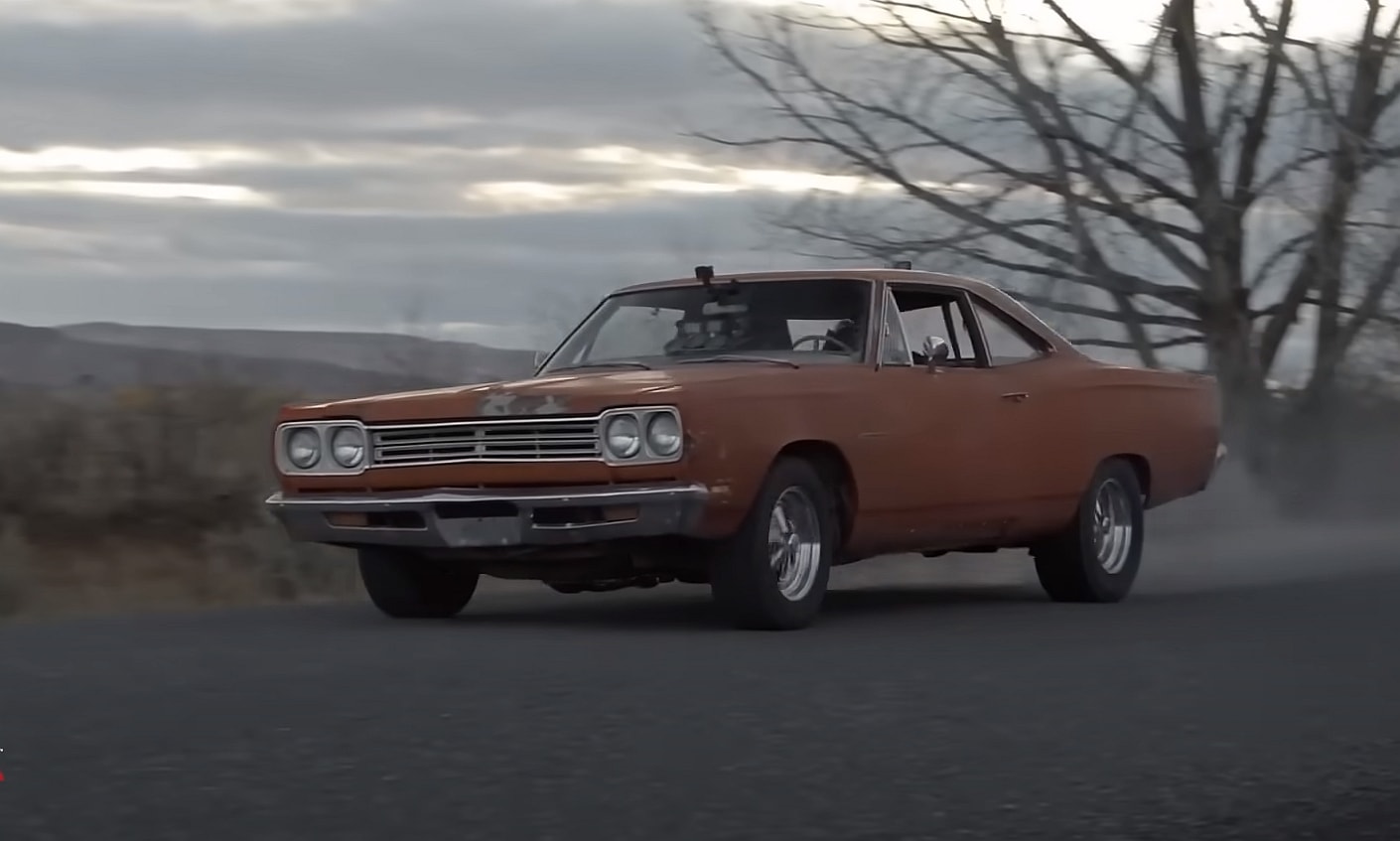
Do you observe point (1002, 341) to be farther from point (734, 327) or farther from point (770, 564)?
point (770, 564)

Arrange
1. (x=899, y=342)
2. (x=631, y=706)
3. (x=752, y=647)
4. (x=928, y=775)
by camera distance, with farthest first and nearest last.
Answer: (x=899, y=342) → (x=752, y=647) → (x=631, y=706) → (x=928, y=775)

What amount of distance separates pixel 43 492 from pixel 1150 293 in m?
9.56

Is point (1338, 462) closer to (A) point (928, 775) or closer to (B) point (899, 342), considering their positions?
(B) point (899, 342)

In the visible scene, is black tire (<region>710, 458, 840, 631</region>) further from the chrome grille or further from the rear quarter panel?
the rear quarter panel

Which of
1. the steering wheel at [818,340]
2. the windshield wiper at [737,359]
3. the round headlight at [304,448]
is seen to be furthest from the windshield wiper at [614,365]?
the round headlight at [304,448]

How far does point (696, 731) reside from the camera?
5996mm

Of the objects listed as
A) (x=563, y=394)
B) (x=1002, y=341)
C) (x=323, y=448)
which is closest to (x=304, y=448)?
(x=323, y=448)

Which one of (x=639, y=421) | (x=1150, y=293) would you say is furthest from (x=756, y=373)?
(x=1150, y=293)

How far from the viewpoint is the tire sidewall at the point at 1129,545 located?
35.0ft

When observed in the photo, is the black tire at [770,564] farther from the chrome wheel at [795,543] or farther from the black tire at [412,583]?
the black tire at [412,583]

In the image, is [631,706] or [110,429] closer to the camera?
[631,706]

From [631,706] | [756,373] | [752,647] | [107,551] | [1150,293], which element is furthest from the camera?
[1150,293]

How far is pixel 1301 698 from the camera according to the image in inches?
275

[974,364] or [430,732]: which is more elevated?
[974,364]
